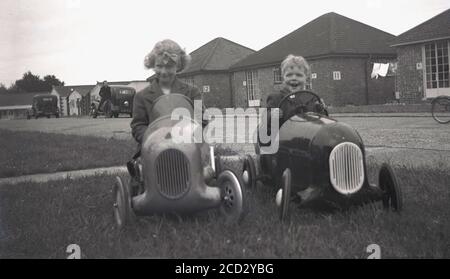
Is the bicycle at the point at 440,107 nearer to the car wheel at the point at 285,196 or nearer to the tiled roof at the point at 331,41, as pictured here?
the car wheel at the point at 285,196

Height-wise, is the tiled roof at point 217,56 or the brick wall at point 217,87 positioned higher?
the tiled roof at point 217,56

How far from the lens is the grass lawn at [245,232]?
310 centimetres

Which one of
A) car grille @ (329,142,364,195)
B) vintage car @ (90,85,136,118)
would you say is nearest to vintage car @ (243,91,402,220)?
car grille @ (329,142,364,195)

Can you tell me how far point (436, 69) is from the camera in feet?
75.5

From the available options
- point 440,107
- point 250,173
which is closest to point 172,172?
point 250,173

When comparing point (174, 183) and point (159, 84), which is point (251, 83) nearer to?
point (159, 84)

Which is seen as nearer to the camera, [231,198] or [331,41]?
[231,198]

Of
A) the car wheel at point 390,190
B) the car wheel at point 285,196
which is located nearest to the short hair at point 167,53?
the car wheel at point 285,196

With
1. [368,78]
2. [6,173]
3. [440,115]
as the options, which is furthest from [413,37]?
[6,173]

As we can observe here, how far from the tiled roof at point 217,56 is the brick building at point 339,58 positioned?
554cm

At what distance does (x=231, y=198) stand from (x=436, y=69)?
2212 centimetres

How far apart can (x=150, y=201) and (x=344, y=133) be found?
161cm

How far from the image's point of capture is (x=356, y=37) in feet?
97.3

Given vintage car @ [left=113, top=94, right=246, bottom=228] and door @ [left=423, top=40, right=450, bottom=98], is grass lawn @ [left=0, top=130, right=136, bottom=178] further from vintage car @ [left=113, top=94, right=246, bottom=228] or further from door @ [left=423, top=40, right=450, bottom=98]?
door @ [left=423, top=40, right=450, bottom=98]
